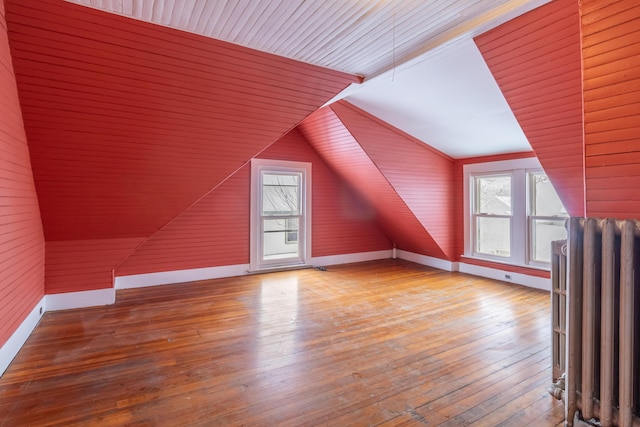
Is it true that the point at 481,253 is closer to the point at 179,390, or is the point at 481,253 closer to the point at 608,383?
the point at 608,383

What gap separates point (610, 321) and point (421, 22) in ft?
7.22

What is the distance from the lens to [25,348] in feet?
8.89

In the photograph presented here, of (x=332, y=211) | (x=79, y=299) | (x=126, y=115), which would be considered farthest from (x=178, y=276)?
(x=332, y=211)

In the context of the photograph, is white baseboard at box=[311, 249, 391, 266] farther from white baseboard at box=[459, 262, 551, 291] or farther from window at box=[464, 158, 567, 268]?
window at box=[464, 158, 567, 268]

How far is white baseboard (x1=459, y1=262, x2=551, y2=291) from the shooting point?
4.47 meters

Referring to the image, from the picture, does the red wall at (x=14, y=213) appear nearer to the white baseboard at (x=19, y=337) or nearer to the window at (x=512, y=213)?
the white baseboard at (x=19, y=337)

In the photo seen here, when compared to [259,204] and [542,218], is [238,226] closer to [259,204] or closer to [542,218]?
[259,204]

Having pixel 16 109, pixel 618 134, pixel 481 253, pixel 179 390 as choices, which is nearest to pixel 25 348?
pixel 179 390

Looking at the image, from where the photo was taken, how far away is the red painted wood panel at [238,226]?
4742mm

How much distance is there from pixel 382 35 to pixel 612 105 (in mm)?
1578

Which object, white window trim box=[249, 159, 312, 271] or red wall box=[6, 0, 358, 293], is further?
white window trim box=[249, 159, 312, 271]

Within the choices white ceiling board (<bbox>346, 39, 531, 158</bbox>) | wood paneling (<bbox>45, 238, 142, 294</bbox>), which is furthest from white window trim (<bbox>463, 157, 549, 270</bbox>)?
wood paneling (<bbox>45, 238, 142, 294</bbox>)

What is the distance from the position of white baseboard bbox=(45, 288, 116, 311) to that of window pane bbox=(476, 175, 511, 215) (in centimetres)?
563

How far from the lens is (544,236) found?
15.0 feet
